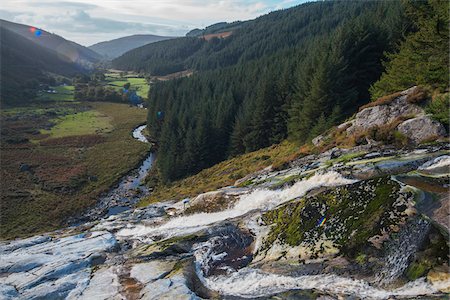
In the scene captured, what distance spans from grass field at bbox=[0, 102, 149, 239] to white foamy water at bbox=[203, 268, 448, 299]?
1384 inches

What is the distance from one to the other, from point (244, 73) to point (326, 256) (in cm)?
8430

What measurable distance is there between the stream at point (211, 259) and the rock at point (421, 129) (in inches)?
133

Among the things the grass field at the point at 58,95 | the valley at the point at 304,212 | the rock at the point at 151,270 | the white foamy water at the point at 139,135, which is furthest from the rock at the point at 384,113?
the grass field at the point at 58,95

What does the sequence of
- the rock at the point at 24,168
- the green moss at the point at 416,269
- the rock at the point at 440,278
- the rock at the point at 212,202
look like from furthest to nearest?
the rock at the point at 24,168 → the rock at the point at 212,202 → the green moss at the point at 416,269 → the rock at the point at 440,278

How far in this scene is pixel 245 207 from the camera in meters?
22.8

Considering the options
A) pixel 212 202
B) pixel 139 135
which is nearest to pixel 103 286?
pixel 212 202


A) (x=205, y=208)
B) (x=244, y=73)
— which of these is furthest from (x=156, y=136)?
(x=205, y=208)

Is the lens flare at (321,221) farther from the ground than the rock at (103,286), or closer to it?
farther from the ground

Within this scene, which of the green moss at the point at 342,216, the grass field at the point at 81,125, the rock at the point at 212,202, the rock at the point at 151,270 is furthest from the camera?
the grass field at the point at 81,125

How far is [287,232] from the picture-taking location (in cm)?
1667

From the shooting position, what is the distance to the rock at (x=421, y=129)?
22.4 meters

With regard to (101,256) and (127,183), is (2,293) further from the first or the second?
(127,183)

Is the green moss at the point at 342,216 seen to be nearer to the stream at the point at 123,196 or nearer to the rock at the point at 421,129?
the rock at the point at 421,129

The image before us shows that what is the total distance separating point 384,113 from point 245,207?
15686 millimetres
